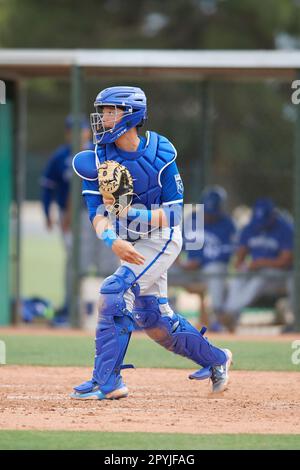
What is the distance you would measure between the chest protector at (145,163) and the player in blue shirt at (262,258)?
531 centimetres

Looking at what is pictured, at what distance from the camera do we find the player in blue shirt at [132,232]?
5750 millimetres

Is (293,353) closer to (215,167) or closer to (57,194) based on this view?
(57,194)

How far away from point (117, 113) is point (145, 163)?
297 millimetres

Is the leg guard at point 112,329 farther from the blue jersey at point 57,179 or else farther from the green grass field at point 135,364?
the blue jersey at point 57,179

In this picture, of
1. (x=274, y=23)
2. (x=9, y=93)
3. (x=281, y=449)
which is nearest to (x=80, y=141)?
(x=9, y=93)

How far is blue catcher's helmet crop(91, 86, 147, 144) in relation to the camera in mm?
5828

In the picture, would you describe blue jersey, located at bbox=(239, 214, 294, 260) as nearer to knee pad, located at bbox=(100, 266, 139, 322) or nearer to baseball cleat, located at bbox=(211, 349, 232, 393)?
baseball cleat, located at bbox=(211, 349, 232, 393)

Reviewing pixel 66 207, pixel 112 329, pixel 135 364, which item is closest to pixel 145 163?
pixel 112 329

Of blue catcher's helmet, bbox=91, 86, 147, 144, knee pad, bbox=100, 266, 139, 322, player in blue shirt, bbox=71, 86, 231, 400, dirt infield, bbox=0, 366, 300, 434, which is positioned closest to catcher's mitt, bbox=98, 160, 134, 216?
player in blue shirt, bbox=71, 86, 231, 400

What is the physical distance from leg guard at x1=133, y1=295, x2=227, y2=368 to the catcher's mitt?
1.73 feet

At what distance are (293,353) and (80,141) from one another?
10.8 feet

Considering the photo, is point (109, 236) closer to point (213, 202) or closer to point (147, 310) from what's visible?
point (147, 310)

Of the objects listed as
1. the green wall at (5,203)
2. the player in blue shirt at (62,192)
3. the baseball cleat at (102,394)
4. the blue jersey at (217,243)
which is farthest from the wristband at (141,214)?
the green wall at (5,203)
